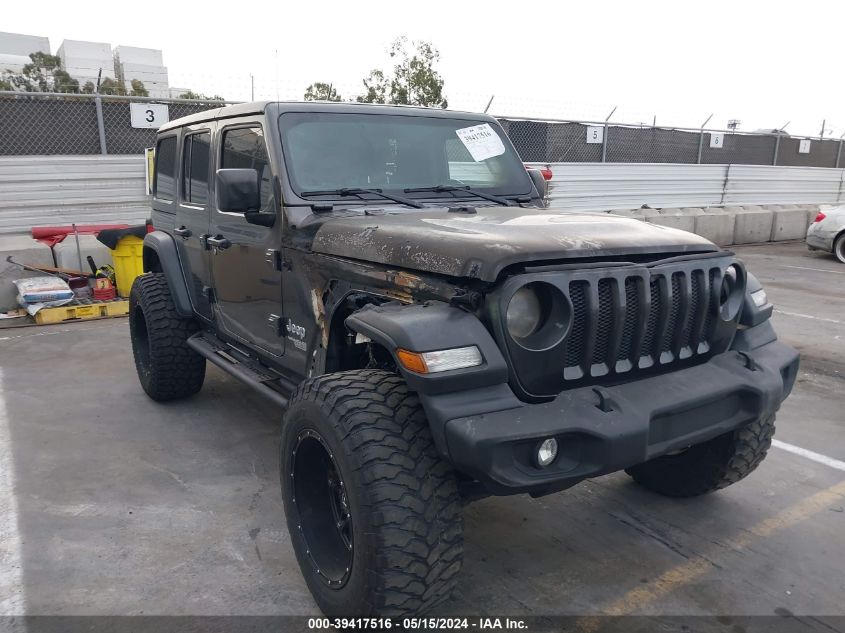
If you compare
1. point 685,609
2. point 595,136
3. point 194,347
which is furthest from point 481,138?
point 595,136

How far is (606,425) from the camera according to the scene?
87.9 inches

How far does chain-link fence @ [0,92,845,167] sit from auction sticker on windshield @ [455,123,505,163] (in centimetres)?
751

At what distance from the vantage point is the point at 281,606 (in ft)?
8.81

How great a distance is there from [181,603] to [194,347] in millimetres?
2072

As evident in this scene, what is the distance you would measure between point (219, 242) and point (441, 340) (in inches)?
88.2

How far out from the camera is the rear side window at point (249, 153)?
3467 mm

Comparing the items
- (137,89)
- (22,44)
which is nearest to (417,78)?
(137,89)

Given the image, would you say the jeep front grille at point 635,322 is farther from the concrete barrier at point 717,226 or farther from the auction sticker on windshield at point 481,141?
the concrete barrier at point 717,226

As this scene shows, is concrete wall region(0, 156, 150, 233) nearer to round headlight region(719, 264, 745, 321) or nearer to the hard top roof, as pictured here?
the hard top roof

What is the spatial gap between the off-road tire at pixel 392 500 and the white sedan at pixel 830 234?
12235 mm

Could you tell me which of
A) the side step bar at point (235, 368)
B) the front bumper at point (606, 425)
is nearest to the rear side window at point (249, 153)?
the side step bar at point (235, 368)

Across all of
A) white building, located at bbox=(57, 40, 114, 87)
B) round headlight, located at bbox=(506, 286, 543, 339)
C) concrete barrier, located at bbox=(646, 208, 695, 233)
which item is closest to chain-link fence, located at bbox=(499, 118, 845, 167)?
concrete barrier, located at bbox=(646, 208, 695, 233)

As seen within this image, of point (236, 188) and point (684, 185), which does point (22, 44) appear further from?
point (236, 188)

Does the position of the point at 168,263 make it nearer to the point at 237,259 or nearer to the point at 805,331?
the point at 237,259
